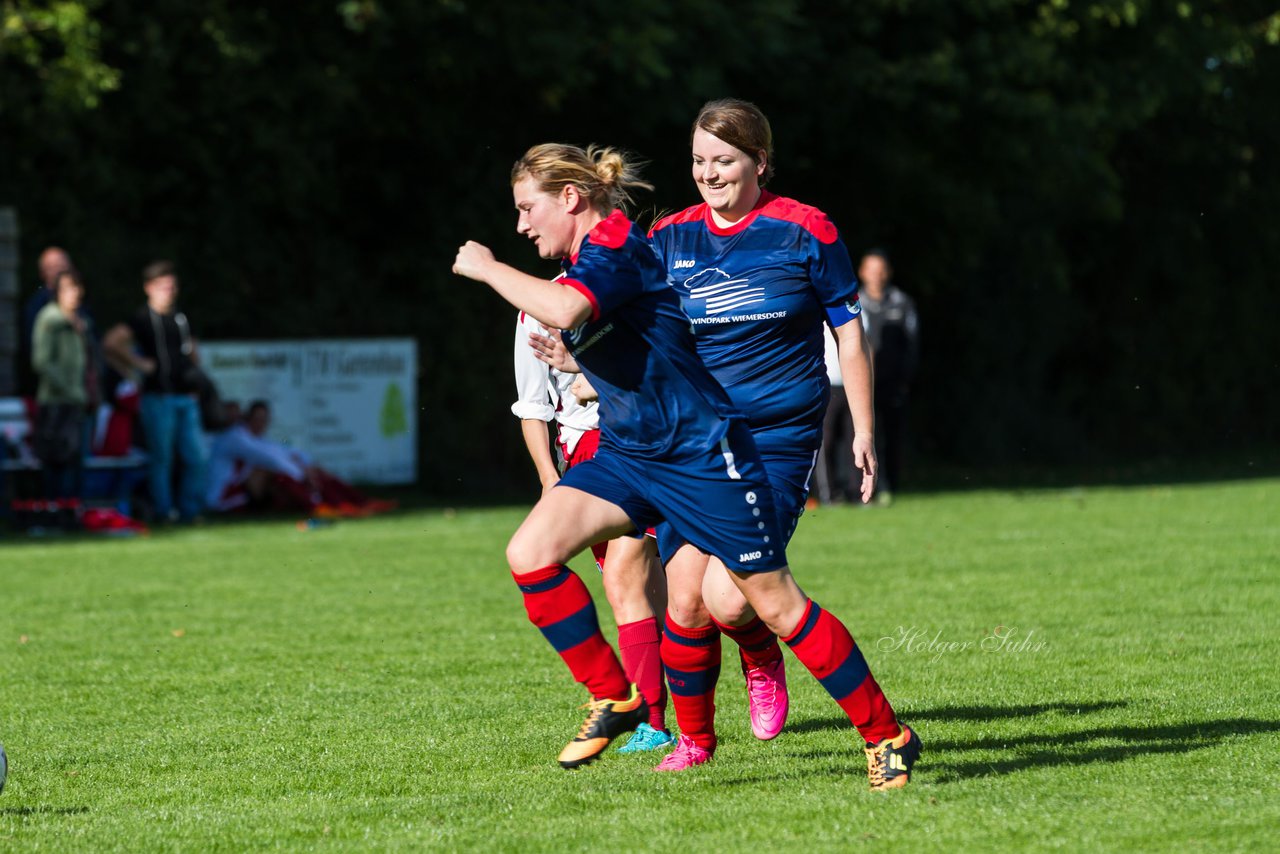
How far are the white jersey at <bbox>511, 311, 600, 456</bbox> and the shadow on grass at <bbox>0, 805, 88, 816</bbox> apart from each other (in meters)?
2.02

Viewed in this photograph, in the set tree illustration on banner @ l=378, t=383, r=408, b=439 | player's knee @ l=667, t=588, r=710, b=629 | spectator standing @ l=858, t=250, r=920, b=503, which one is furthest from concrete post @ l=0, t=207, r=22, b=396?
player's knee @ l=667, t=588, r=710, b=629

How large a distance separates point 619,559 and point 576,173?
4.87 ft

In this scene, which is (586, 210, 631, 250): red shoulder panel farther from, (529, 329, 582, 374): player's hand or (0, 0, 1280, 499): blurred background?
(0, 0, 1280, 499): blurred background

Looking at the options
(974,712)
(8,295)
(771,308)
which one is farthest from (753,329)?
(8,295)

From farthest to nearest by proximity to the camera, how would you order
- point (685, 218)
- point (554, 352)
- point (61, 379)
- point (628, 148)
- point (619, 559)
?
point (628, 148)
point (61, 379)
point (619, 559)
point (685, 218)
point (554, 352)

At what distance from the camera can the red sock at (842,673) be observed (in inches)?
221

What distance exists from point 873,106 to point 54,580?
511 inches

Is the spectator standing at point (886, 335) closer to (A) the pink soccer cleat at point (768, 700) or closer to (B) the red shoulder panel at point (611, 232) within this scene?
(A) the pink soccer cleat at point (768, 700)

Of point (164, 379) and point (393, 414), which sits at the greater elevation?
point (164, 379)

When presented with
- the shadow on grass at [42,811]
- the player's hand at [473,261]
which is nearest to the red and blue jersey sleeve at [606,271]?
the player's hand at [473,261]

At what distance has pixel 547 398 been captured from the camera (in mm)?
6836

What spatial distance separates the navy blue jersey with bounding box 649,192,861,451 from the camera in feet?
19.7

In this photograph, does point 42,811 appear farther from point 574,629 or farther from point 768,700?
point 768,700

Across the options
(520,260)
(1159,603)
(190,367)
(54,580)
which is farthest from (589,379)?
(520,260)
